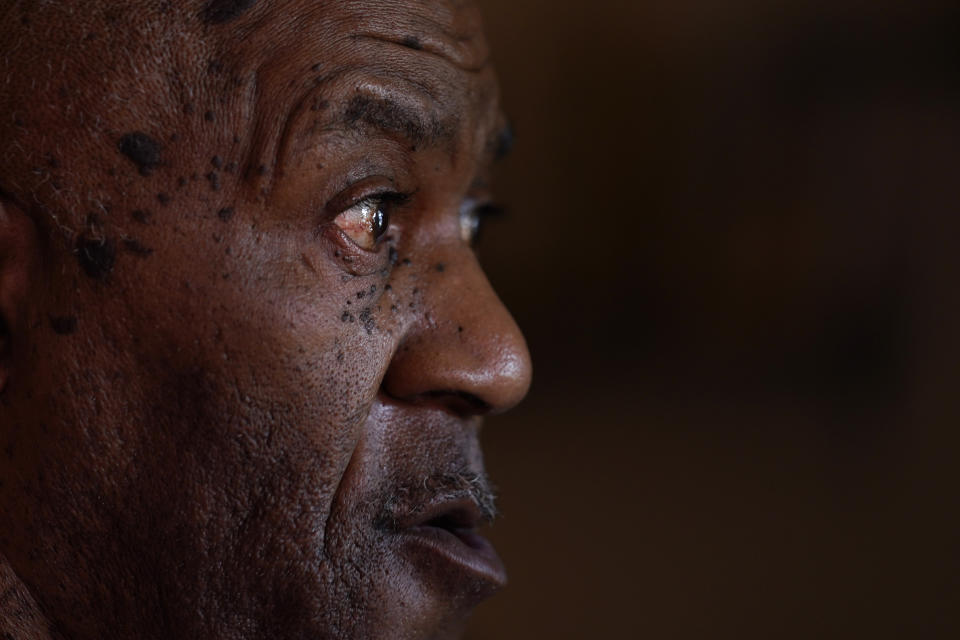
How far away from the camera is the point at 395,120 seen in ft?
2.66

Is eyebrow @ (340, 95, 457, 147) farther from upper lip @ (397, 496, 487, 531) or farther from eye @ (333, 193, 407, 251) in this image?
upper lip @ (397, 496, 487, 531)

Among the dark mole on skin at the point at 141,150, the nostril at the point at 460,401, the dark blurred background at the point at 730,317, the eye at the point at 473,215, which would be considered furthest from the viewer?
the dark blurred background at the point at 730,317

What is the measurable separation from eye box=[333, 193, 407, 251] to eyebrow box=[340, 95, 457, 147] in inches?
2.0

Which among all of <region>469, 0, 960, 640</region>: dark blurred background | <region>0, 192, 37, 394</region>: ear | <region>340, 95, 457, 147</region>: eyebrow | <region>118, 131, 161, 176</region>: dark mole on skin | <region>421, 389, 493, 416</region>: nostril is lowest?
<region>0, 192, 37, 394</region>: ear

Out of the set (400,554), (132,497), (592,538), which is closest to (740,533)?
(592,538)

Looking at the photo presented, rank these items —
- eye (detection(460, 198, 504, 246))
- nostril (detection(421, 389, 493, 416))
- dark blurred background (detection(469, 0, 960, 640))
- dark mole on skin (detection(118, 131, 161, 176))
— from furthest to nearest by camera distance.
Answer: dark blurred background (detection(469, 0, 960, 640)) → eye (detection(460, 198, 504, 246)) → nostril (detection(421, 389, 493, 416)) → dark mole on skin (detection(118, 131, 161, 176))

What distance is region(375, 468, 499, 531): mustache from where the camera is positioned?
2.71ft

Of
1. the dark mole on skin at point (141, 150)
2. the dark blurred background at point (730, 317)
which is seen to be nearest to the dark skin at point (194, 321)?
the dark mole on skin at point (141, 150)

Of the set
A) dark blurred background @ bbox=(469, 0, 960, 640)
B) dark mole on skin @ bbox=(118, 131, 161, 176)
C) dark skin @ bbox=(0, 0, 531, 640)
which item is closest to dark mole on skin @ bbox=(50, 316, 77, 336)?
dark skin @ bbox=(0, 0, 531, 640)

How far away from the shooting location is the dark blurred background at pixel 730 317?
1647 mm

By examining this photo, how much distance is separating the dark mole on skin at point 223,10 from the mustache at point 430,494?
38 cm

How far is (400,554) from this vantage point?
2.74 feet

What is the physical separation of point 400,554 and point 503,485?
117 centimetres

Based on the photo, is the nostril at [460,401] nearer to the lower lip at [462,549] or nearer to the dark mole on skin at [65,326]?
the lower lip at [462,549]
